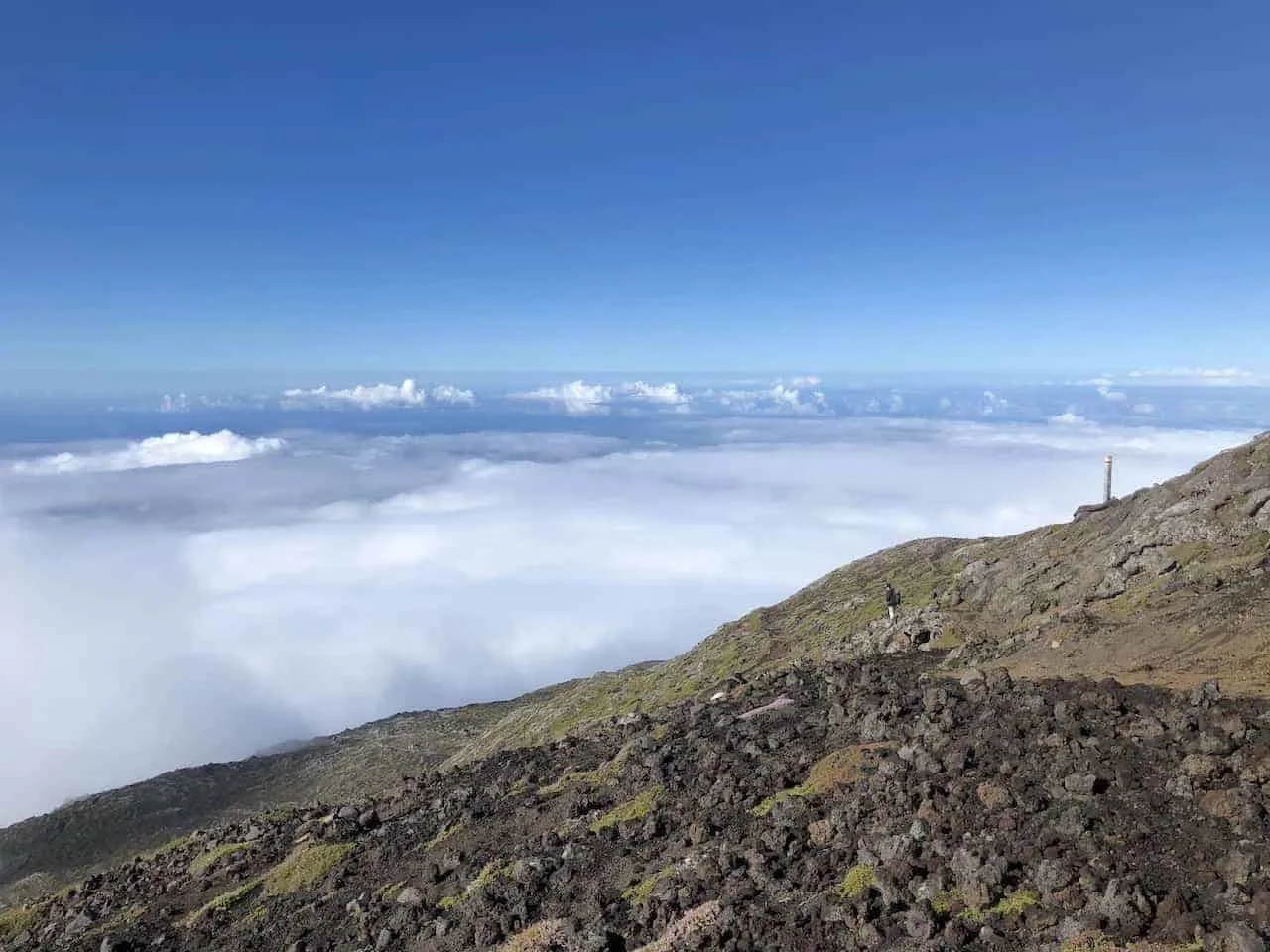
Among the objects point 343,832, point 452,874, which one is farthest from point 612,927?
point 343,832

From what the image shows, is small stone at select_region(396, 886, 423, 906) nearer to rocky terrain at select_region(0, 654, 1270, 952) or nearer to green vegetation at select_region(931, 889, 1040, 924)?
rocky terrain at select_region(0, 654, 1270, 952)

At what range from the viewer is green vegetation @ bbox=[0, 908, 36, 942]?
150 ft

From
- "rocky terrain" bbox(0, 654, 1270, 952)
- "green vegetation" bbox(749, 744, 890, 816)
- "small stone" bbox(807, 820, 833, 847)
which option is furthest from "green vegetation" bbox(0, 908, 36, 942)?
"small stone" bbox(807, 820, 833, 847)

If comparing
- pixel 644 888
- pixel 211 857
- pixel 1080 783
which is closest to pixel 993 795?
pixel 1080 783

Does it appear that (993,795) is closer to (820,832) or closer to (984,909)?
(984,909)

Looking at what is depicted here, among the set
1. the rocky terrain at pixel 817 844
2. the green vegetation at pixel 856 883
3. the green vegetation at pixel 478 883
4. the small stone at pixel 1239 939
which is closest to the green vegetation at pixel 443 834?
the rocky terrain at pixel 817 844

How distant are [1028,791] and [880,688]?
14090mm

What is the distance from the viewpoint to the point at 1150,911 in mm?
16203

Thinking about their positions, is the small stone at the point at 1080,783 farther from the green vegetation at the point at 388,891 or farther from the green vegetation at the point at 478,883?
the green vegetation at the point at 388,891

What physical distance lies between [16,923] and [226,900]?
24.0 metres

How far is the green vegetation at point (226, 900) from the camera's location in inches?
1403

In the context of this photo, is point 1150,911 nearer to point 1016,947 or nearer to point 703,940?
point 1016,947

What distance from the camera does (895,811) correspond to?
23.5 metres

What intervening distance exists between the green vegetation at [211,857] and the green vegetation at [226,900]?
18.7ft
